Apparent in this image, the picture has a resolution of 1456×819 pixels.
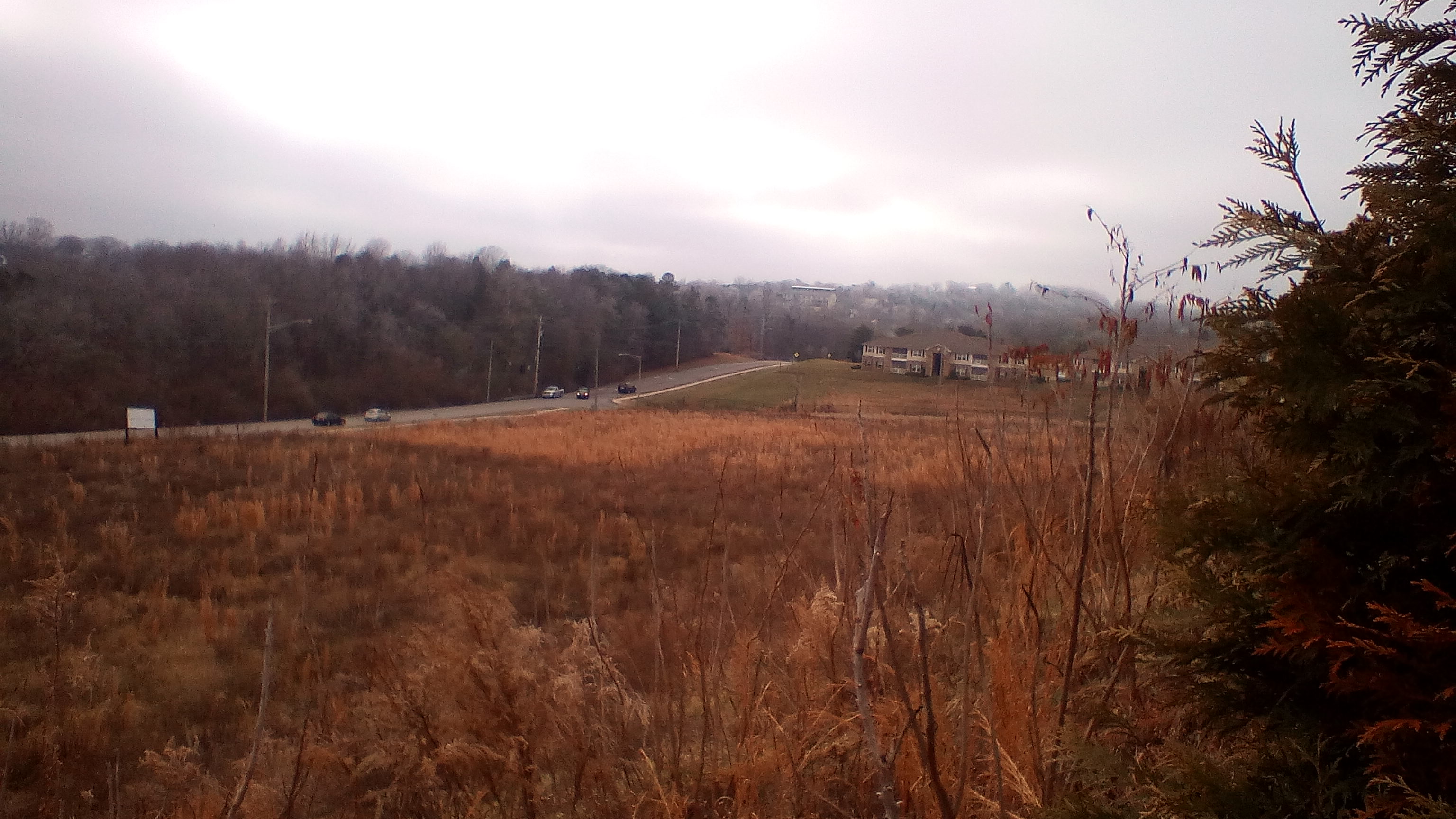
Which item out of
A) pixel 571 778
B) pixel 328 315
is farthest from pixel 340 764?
pixel 328 315

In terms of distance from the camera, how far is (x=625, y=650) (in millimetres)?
3951

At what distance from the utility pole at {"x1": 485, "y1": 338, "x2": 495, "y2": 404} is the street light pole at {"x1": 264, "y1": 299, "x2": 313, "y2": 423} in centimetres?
1043

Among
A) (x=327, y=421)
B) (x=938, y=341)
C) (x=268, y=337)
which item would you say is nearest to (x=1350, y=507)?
(x=938, y=341)

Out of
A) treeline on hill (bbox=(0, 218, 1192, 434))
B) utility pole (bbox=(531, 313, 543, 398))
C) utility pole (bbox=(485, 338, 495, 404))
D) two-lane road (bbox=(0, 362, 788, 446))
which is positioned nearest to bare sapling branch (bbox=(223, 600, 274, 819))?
treeline on hill (bbox=(0, 218, 1192, 434))

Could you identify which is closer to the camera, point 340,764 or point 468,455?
point 340,764

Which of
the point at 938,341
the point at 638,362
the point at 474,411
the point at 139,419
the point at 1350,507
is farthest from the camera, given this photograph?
the point at 638,362

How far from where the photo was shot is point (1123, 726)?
1750 mm

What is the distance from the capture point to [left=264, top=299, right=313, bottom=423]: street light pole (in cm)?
3597

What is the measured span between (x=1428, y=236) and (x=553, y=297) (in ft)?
191

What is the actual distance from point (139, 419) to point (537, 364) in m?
32.1

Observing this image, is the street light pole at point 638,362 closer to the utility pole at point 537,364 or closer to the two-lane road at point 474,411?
the two-lane road at point 474,411

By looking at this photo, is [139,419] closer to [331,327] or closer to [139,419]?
[139,419]

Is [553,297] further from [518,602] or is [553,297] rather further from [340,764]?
[340,764]

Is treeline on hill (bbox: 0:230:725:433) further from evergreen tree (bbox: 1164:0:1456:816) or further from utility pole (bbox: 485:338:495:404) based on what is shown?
evergreen tree (bbox: 1164:0:1456:816)
